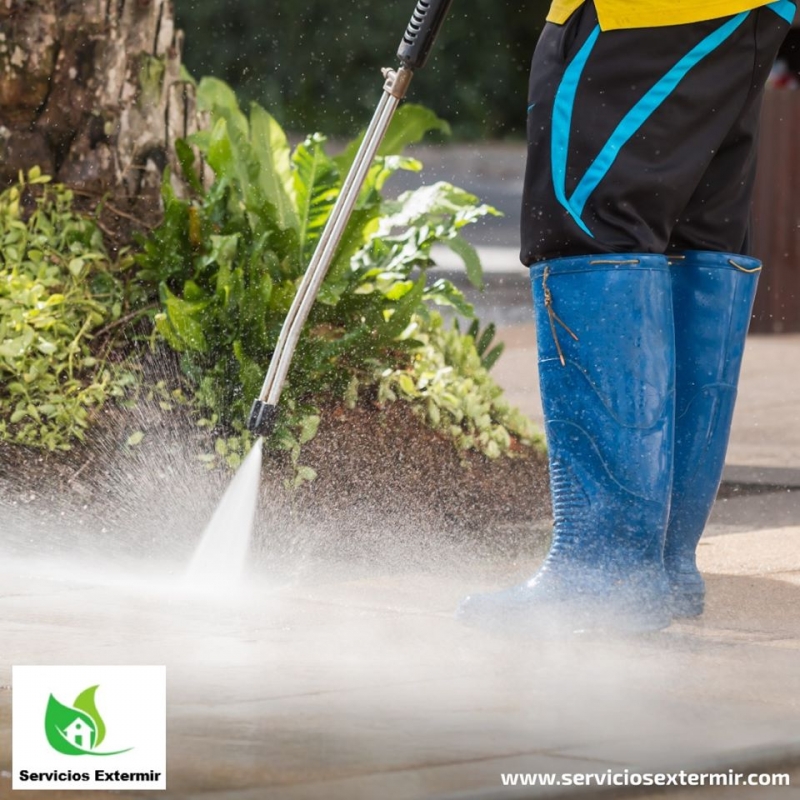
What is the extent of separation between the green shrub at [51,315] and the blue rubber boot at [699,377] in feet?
5.25

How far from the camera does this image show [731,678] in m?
2.89

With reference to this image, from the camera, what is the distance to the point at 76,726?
8.23ft

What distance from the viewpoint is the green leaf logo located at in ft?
7.95

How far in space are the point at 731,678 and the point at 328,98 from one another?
1043 inches

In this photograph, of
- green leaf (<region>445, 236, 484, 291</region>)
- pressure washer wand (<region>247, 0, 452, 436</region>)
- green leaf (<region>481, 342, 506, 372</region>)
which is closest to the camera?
pressure washer wand (<region>247, 0, 452, 436</region>)

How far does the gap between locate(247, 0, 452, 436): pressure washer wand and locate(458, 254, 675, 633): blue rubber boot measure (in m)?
0.60

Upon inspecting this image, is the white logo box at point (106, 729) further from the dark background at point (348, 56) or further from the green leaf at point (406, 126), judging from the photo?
the dark background at point (348, 56)

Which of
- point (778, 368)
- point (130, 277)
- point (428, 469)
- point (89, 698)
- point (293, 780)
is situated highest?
point (778, 368)

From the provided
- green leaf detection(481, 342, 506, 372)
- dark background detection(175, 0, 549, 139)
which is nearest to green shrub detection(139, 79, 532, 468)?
green leaf detection(481, 342, 506, 372)

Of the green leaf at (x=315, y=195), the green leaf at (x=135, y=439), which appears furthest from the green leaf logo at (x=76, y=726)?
the green leaf at (x=315, y=195)

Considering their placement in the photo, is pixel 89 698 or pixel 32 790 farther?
pixel 89 698

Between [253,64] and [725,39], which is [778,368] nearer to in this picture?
[725,39]

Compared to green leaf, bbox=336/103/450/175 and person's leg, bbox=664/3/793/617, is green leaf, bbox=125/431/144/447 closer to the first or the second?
green leaf, bbox=336/103/450/175

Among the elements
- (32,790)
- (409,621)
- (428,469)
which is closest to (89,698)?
(32,790)
